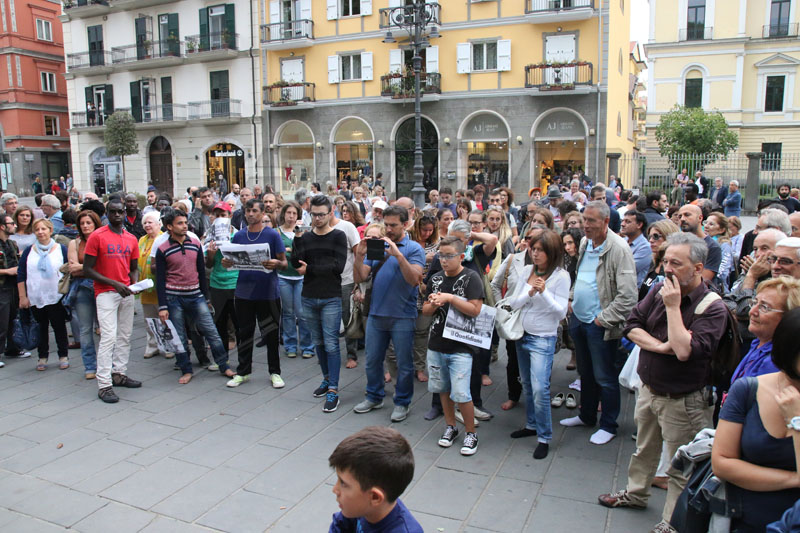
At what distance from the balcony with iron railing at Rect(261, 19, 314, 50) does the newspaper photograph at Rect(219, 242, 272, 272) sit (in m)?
23.7

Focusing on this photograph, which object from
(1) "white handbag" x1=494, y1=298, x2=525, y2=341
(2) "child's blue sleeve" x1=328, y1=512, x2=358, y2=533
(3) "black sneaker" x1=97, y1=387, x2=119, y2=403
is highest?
(1) "white handbag" x1=494, y1=298, x2=525, y2=341

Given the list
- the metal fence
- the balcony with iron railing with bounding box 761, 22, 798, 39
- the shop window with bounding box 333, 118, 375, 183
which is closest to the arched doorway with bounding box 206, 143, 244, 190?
the shop window with bounding box 333, 118, 375, 183

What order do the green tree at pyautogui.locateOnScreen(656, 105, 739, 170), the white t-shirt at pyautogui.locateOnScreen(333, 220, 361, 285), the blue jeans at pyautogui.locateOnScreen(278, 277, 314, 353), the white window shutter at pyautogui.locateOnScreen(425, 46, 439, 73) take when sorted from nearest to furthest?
the white t-shirt at pyautogui.locateOnScreen(333, 220, 361, 285)
the blue jeans at pyautogui.locateOnScreen(278, 277, 314, 353)
the white window shutter at pyautogui.locateOnScreen(425, 46, 439, 73)
the green tree at pyautogui.locateOnScreen(656, 105, 739, 170)

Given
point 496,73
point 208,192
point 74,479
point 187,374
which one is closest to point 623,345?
point 74,479

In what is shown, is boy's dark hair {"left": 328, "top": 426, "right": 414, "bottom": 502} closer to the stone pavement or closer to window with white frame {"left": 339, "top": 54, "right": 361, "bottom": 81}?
the stone pavement

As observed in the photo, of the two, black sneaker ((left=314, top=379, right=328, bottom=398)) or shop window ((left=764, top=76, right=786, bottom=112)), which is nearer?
black sneaker ((left=314, top=379, right=328, bottom=398))

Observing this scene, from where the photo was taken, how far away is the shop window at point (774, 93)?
3388 centimetres

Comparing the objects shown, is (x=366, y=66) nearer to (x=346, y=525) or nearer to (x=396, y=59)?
(x=396, y=59)

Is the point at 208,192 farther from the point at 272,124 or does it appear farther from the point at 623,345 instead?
the point at 272,124

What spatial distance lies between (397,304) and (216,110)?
2749cm

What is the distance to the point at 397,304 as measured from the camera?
5.21 m

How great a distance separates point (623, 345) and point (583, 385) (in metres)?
0.85

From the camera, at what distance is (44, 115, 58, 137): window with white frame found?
39.6 meters

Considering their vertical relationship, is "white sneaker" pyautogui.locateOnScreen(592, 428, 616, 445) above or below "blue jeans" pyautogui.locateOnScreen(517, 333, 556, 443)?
Answer: below
